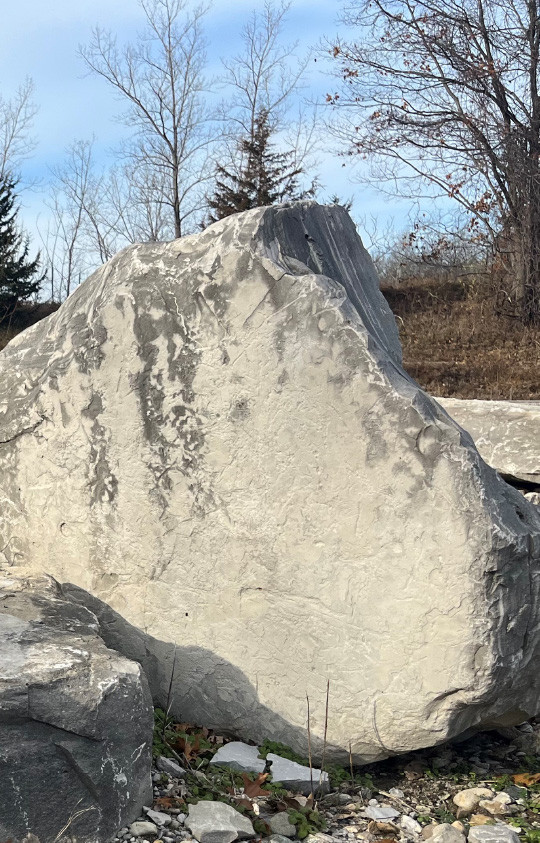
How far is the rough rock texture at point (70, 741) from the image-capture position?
208 cm

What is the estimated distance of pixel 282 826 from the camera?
230 cm

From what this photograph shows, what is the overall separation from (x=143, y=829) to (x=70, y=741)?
320 mm

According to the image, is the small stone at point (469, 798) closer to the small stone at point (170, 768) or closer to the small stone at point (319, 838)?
the small stone at point (319, 838)

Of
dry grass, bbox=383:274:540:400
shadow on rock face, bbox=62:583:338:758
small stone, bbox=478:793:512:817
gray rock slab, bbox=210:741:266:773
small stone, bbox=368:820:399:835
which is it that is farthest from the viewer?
dry grass, bbox=383:274:540:400

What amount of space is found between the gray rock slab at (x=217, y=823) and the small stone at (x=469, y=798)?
74 cm

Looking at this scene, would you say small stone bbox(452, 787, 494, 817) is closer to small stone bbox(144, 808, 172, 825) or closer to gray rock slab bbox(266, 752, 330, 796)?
gray rock slab bbox(266, 752, 330, 796)

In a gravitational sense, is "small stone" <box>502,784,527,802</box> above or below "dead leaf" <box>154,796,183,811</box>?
below

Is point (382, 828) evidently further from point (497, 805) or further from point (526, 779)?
point (526, 779)

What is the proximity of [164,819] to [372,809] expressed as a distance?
2.25 feet

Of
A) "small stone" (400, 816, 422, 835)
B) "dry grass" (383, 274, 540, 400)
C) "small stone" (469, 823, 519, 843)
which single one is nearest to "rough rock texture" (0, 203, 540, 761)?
"small stone" (400, 816, 422, 835)

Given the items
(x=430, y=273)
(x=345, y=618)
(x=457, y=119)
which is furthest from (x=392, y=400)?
(x=430, y=273)

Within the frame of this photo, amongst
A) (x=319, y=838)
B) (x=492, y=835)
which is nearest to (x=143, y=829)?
(x=319, y=838)

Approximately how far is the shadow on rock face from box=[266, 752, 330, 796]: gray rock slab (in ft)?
0.38

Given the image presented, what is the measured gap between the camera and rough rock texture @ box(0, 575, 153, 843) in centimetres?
208
